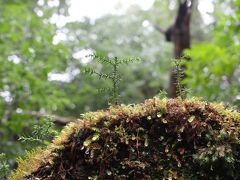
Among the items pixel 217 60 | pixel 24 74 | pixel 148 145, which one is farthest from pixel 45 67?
pixel 148 145

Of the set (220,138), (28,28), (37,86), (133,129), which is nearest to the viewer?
(220,138)

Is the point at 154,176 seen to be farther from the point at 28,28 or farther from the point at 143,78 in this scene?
the point at 143,78

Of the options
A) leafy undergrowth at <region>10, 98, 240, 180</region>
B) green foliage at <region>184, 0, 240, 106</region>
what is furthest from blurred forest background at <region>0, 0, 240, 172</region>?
leafy undergrowth at <region>10, 98, 240, 180</region>

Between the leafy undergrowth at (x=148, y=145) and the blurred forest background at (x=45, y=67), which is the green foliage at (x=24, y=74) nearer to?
the blurred forest background at (x=45, y=67)

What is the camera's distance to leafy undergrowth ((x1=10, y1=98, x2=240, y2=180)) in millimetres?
1617

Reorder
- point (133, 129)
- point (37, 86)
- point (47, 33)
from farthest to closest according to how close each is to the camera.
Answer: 1. point (47, 33)
2. point (37, 86)
3. point (133, 129)

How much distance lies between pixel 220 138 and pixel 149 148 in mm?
336

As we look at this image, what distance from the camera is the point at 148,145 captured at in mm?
1718

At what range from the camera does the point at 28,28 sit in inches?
311

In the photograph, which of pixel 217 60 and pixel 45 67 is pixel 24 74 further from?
pixel 217 60

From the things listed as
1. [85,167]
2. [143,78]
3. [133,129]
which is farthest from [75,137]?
[143,78]

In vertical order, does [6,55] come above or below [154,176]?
above

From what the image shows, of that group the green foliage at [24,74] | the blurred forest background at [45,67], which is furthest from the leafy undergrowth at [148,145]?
the green foliage at [24,74]

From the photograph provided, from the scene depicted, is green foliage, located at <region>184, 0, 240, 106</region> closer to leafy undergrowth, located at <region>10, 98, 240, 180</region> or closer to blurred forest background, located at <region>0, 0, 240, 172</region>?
blurred forest background, located at <region>0, 0, 240, 172</region>
